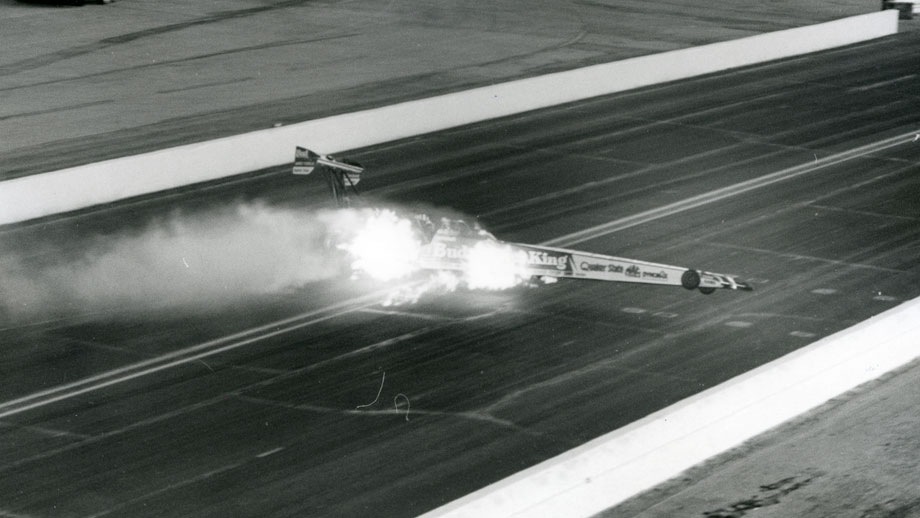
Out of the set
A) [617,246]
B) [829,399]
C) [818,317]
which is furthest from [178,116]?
[829,399]

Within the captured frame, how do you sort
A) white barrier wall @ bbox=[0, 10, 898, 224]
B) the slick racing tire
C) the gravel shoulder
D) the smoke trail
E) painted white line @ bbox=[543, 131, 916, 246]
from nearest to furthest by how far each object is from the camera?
the gravel shoulder → the slick racing tire → the smoke trail → painted white line @ bbox=[543, 131, 916, 246] → white barrier wall @ bbox=[0, 10, 898, 224]

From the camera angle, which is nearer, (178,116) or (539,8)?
(178,116)

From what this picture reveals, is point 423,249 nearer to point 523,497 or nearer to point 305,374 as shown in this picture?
point 305,374

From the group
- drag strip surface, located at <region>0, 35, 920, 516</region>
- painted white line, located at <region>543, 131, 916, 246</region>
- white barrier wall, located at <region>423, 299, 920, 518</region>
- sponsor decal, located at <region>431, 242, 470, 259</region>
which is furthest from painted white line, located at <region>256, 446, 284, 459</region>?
painted white line, located at <region>543, 131, 916, 246</region>

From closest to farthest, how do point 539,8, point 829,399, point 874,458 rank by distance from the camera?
point 874,458
point 829,399
point 539,8

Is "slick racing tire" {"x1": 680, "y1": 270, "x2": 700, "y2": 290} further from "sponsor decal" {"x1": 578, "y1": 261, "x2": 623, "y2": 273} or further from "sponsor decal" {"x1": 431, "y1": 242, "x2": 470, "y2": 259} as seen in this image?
"sponsor decal" {"x1": 431, "y1": 242, "x2": 470, "y2": 259}

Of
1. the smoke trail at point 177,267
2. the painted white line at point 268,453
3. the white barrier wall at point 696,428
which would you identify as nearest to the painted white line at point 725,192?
the smoke trail at point 177,267

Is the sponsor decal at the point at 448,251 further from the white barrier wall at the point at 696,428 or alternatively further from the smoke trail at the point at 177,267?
the white barrier wall at the point at 696,428
